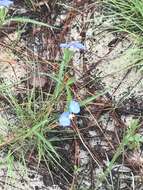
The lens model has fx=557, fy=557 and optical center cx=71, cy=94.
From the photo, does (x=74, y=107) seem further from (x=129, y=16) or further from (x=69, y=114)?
(x=129, y=16)

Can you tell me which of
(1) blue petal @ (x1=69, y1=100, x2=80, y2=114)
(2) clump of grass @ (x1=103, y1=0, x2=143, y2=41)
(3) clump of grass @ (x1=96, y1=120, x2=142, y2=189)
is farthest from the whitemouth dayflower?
(2) clump of grass @ (x1=103, y1=0, x2=143, y2=41)

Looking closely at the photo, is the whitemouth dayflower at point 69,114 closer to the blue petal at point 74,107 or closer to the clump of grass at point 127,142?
the blue petal at point 74,107

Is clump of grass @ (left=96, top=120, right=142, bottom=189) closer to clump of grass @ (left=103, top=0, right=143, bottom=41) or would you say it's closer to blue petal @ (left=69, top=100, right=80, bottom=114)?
blue petal @ (left=69, top=100, right=80, bottom=114)

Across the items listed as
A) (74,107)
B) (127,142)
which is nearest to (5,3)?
(74,107)

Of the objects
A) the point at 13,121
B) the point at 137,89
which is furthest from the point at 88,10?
the point at 13,121

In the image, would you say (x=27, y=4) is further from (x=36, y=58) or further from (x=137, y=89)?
(x=137, y=89)

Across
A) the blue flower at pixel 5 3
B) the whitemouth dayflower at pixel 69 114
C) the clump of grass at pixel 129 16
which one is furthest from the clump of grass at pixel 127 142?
the blue flower at pixel 5 3
